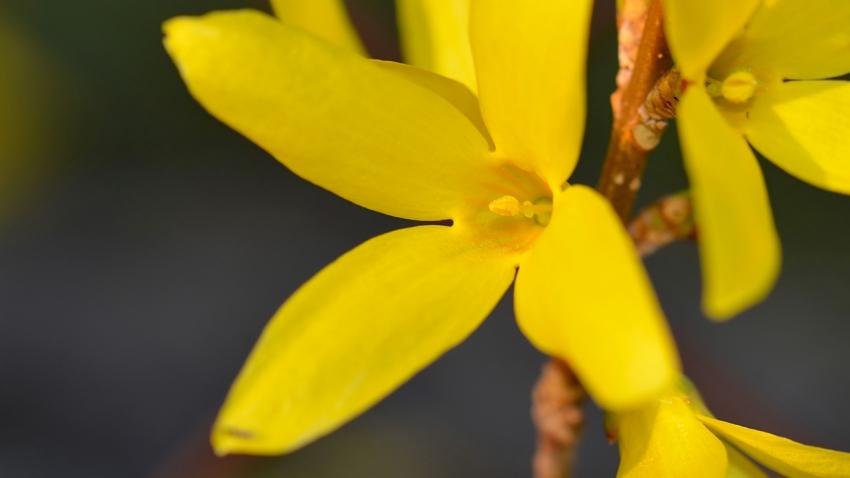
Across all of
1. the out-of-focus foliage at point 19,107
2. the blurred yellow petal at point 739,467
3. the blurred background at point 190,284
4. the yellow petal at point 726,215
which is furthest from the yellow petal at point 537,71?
the out-of-focus foliage at point 19,107

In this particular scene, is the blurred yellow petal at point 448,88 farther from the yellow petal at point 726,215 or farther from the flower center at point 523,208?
the yellow petal at point 726,215

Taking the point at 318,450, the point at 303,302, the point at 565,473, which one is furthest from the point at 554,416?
the point at 318,450

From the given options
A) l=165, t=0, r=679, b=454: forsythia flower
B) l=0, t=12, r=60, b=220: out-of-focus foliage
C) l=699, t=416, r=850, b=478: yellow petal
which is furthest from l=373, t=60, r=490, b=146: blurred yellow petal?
l=0, t=12, r=60, b=220: out-of-focus foliage

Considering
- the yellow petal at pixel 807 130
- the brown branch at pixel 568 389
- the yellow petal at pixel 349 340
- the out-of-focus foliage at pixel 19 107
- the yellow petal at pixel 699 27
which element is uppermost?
the yellow petal at pixel 699 27

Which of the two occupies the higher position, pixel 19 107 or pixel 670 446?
pixel 670 446

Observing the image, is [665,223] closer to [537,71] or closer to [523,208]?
[523,208]

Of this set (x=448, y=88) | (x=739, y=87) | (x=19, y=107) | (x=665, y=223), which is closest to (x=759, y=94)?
(x=739, y=87)

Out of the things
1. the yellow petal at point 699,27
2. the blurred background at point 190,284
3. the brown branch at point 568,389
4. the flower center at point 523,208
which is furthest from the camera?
the blurred background at point 190,284

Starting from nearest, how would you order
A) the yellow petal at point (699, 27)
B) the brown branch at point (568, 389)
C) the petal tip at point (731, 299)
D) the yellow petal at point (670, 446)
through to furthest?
the petal tip at point (731, 299) < the yellow petal at point (699, 27) < the yellow petal at point (670, 446) < the brown branch at point (568, 389)
